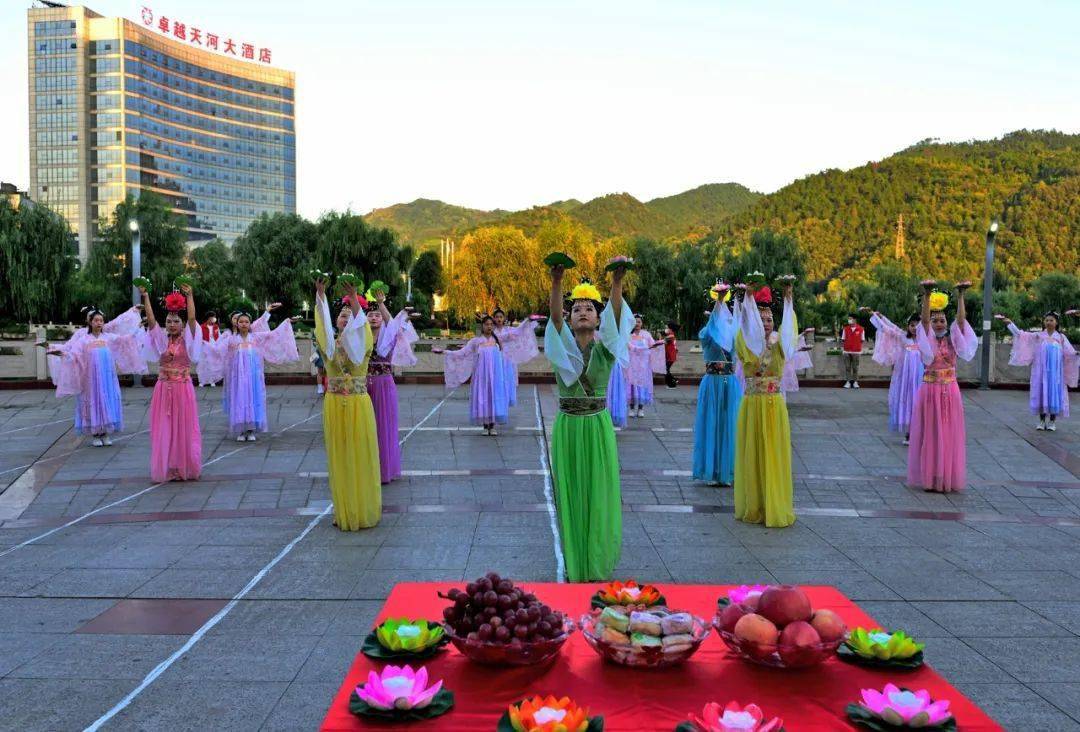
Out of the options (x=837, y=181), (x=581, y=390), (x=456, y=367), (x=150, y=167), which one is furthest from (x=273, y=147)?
(x=581, y=390)

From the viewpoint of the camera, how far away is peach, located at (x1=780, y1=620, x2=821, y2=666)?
265 cm

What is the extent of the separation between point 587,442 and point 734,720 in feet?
11.7

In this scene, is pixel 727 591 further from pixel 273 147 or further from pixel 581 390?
pixel 273 147

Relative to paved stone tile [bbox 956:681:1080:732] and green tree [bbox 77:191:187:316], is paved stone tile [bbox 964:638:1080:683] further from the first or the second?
green tree [bbox 77:191:187:316]

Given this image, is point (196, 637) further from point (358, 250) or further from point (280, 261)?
point (280, 261)

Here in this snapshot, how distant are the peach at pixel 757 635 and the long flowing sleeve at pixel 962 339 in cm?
782

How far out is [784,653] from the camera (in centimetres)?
266

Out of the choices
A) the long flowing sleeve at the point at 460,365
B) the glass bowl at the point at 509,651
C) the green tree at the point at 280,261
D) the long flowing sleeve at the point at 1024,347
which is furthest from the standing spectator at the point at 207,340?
the green tree at the point at 280,261

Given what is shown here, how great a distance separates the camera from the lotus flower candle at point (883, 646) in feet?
8.95

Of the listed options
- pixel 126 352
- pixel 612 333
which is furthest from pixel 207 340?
pixel 612 333

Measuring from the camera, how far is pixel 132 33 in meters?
109

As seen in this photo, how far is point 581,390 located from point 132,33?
12313cm

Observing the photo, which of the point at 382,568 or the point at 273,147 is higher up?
the point at 273,147

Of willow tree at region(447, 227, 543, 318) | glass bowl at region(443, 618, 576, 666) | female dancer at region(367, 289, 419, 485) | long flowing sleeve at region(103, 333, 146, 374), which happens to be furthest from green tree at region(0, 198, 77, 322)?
glass bowl at region(443, 618, 576, 666)
